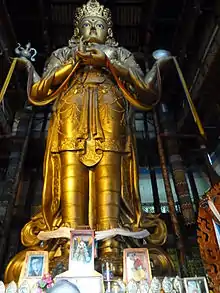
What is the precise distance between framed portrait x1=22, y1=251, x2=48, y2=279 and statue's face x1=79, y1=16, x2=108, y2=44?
1892mm

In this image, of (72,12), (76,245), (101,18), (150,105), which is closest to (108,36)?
(101,18)

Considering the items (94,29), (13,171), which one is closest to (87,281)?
(94,29)

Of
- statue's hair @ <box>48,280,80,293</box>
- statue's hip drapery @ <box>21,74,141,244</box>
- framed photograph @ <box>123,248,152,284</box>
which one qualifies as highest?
statue's hip drapery @ <box>21,74,141,244</box>

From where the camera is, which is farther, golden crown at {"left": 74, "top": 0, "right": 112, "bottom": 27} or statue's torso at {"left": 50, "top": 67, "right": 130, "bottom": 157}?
golden crown at {"left": 74, "top": 0, "right": 112, "bottom": 27}

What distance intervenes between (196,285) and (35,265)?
81 centimetres

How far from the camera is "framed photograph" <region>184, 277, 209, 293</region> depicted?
1508 millimetres

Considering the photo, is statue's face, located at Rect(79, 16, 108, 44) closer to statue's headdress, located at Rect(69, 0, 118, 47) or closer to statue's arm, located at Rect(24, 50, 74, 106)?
statue's headdress, located at Rect(69, 0, 118, 47)

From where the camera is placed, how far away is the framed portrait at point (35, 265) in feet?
5.73

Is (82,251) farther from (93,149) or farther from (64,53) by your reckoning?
(64,53)

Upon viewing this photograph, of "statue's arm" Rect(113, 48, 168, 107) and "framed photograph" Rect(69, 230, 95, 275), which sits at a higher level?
"statue's arm" Rect(113, 48, 168, 107)

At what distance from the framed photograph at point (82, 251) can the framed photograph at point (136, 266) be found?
0.58 feet

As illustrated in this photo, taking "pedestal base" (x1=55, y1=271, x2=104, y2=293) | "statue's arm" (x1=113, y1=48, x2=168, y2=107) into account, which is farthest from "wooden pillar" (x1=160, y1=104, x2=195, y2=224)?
"pedestal base" (x1=55, y1=271, x2=104, y2=293)

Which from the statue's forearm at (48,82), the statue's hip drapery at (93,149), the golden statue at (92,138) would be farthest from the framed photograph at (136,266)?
the statue's forearm at (48,82)

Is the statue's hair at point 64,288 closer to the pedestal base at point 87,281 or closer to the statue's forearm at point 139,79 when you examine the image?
the pedestal base at point 87,281
